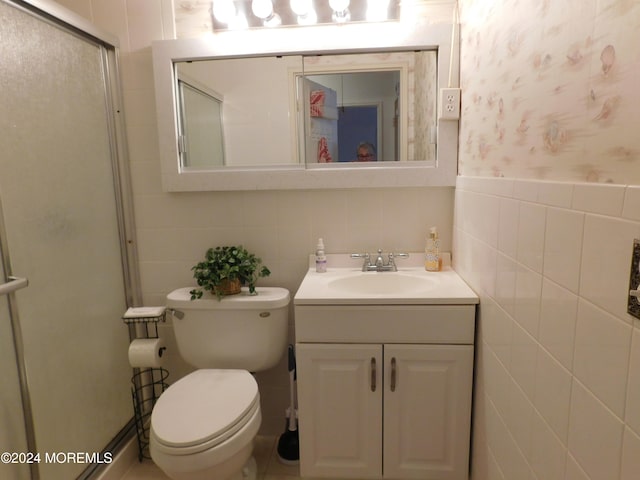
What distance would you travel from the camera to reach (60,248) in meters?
1.47

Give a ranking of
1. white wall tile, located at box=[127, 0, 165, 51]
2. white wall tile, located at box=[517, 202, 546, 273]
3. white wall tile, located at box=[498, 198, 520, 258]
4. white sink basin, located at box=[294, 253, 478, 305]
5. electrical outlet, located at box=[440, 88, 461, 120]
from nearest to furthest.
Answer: white wall tile, located at box=[517, 202, 546, 273] → white wall tile, located at box=[498, 198, 520, 258] → white sink basin, located at box=[294, 253, 478, 305] → electrical outlet, located at box=[440, 88, 461, 120] → white wall tile, located at box=[127, 0, 165, 51]

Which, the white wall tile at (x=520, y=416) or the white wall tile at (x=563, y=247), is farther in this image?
the white wall tile at (x=520, y=416)

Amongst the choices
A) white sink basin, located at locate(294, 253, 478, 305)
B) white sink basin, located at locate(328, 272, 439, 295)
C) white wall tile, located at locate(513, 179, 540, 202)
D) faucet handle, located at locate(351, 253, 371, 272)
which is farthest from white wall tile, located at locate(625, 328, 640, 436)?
faucet handle, located at locate(351, 253, 371, 272)

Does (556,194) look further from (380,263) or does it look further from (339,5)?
(339,5)

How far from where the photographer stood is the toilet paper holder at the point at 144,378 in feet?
5.66

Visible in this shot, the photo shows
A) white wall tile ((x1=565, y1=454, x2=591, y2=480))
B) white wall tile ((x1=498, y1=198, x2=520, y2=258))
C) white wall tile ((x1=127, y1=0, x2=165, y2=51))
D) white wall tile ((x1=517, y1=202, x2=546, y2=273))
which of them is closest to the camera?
white wall tile ((x1=565, y1=454, x2=591, y2=480))

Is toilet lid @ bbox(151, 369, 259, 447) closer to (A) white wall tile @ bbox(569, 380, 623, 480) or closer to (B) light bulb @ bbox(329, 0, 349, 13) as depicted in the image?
(A) white wall tile @ bbox(569, 380, 623, 480)

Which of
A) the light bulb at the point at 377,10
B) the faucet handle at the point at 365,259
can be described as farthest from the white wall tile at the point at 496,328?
the light bulb at the point at 377,10

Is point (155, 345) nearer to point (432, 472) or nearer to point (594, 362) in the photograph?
point (432, 472)

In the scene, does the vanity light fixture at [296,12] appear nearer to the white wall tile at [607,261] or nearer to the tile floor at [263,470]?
the white wall tile at [607,261]

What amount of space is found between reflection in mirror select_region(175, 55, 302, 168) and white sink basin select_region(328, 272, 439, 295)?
0.57 meters

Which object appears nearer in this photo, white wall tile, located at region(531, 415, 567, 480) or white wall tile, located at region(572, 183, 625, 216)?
white wall tile, located at region(572, 183, 625, 216)

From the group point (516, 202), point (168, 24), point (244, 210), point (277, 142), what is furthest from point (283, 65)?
point (516, 202)

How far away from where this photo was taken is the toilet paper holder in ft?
5.66
